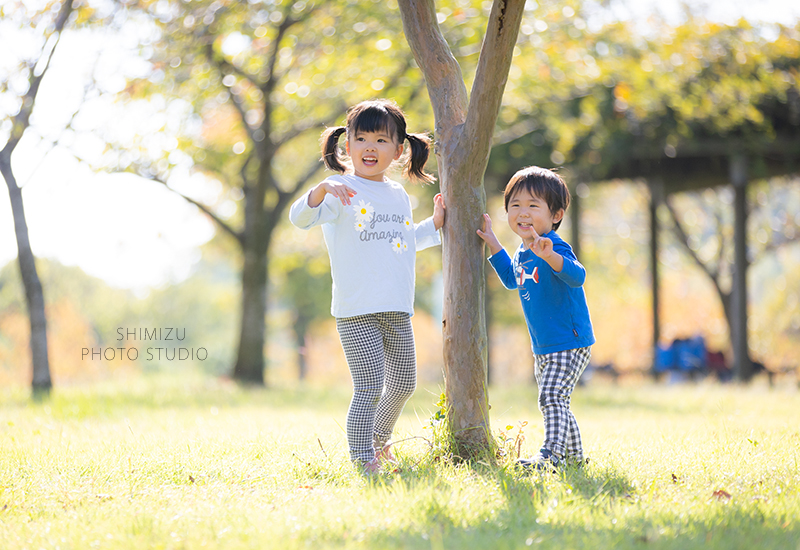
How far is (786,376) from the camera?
35.2 ft

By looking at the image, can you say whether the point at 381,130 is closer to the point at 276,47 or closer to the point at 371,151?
the point at 371,151

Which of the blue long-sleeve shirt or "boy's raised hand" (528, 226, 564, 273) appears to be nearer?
"boy's raised hand" (528, 226, 564, 273)

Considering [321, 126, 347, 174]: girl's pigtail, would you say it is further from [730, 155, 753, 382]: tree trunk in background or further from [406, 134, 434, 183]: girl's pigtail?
[730, 155, 753, 382]: tree trunk in background

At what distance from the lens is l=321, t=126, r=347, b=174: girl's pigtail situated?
372 centimetres

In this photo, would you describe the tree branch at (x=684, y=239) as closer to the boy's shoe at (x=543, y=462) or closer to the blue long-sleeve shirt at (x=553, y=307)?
the blue long-sleeve shirt at (x=553, y=307)

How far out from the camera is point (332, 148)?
3740 millimetres

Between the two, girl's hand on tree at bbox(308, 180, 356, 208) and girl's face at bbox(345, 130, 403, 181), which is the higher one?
girl's face at bbox(345, 130, 403, 181)

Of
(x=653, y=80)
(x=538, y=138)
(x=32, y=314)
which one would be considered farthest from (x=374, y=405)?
(x=538, y=138)

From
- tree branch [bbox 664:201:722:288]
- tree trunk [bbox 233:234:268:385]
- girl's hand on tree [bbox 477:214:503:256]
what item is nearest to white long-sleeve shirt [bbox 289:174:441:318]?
girl's hand on tree [bbox 477:214:503:256]

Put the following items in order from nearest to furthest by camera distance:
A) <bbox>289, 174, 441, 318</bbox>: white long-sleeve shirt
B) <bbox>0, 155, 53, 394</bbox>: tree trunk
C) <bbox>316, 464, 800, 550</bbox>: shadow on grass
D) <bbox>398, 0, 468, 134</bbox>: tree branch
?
<bbox>316, 464, 800, 550</bbox>: shadow on grass < <bbox>289, 174, 441, 318</bbox>: white long-sleeve shirt < <bbox>398, 0, 468, 134</bbox>: tree branch < <bbox>0, 155, 53, 394</bbox>: tree trunk

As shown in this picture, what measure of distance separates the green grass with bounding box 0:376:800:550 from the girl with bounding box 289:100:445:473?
258mm

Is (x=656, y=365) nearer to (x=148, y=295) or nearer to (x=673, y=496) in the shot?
(x=673, y=496)

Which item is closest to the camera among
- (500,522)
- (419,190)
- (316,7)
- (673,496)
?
(500,522)

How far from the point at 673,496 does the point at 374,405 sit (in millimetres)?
1397
